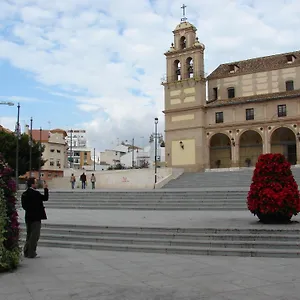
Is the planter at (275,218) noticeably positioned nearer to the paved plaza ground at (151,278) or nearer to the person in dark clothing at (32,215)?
the paved plaza ground at (151,278)

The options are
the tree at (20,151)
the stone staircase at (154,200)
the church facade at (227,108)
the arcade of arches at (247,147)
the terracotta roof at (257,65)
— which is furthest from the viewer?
the tree at (20,151)

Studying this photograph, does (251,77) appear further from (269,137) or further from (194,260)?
(194,260)

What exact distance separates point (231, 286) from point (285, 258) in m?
2.98

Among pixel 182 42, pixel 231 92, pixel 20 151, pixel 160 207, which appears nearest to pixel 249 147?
pixel 231 92

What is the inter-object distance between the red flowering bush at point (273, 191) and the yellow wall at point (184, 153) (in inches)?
1328

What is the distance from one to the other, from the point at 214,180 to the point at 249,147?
11002 mm

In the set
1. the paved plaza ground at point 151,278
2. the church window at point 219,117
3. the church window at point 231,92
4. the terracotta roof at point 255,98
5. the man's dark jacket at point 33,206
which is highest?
the church window at point 231,92

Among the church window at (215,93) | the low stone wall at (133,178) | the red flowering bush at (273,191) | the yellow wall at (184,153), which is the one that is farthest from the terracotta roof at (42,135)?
the red flowering bush at (273,191)

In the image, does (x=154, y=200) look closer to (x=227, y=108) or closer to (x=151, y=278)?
(x=151, y=278)

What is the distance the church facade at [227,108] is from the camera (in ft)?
146

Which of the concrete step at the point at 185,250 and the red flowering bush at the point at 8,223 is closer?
the red flowering bush at the point at 8,223

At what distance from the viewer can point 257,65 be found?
48281 millimetres

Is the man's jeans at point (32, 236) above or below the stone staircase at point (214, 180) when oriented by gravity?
below

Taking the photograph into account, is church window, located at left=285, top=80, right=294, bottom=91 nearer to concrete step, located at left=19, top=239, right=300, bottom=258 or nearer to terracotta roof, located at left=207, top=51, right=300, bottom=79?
terracotta roof, located at left=207, top=51, right=300, bottom=79
